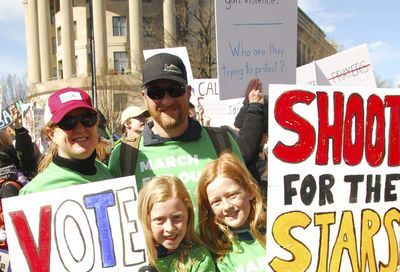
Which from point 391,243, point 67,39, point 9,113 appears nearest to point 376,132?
point 391,243

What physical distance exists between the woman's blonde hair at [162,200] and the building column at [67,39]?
4894 cm

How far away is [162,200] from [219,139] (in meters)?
0.65

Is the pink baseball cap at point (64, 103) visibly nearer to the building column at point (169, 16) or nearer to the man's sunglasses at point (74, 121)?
the man's sunglasses at point (74, 121)

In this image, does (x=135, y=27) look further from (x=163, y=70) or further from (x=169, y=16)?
(x=163, y=70)

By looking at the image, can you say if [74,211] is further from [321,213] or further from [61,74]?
[61,74]

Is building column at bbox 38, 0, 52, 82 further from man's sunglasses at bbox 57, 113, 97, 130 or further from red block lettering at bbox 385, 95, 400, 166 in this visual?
red block lettering at bbox 385, 95, 400, 166

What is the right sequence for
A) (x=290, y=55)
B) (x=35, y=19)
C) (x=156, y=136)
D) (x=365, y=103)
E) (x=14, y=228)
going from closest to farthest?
1. (x=14, y=228)
2. (x=365, y=103)
3. (x=156, y=136)
4. (x=290, y=55)
5. (x=35, y=19)

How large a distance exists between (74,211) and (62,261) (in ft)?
0.80

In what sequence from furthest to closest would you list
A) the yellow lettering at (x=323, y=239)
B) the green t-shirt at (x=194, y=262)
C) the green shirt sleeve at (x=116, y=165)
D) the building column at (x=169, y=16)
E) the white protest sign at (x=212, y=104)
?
the building column at (x=169, y=16), the white protest sign at (x=212, y=104), the green shirt sleeve at (x=116, y=165), the yellow lettering at (x=323, y=239), the green t-shirt at (x=194, y=262)

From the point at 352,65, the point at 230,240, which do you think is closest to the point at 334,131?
the point at 230,240

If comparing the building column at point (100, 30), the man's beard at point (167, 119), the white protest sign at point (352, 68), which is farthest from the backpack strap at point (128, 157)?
the building column at point (100, 30)

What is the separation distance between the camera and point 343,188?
2.57 metres

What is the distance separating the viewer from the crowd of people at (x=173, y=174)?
8.09 feet

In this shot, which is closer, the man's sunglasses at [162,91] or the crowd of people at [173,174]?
the crowd of people at [173,174]
